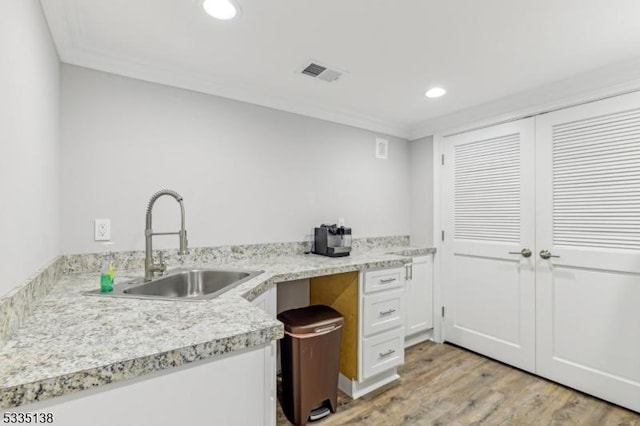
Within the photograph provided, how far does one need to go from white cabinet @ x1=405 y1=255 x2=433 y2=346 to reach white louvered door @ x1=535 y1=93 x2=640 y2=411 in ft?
2.92

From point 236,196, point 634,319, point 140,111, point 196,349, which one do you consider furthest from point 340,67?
point 634,319

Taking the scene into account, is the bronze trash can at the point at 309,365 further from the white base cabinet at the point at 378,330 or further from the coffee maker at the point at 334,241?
the coffee maker at the point at 334,241

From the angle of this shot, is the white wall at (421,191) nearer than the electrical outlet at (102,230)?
No

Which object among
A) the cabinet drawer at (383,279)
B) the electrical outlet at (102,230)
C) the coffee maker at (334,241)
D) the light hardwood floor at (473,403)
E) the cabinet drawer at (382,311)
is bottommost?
the light hardwood floor at (473,403)

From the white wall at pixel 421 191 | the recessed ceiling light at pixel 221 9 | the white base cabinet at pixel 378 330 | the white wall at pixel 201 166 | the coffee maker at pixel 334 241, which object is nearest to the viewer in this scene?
the recessed ceiling light at pixel 221 9

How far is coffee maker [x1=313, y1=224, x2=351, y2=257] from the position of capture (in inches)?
95.3

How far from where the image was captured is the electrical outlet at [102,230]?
1802mm

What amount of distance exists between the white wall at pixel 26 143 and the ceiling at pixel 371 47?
0.33 meters

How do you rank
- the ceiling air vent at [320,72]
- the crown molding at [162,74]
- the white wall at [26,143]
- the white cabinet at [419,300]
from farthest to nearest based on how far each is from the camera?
the white cabinet at [419,300] < the ceiling air vent at [320,72] < the crown molding at [162,74] < the white wall at [26,143]

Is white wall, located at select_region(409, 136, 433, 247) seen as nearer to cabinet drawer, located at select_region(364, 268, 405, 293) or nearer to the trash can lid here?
cabinet drawer, located at select_region(364, 268, 405, 293)

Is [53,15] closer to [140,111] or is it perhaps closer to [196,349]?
[140,111]

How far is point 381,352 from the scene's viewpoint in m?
2.21

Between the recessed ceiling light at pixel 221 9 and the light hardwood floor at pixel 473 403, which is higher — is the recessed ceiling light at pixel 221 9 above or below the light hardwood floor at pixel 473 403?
above

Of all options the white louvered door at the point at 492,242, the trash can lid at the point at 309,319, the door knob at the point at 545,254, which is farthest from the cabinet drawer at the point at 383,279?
the door knob at the point at 545,254
